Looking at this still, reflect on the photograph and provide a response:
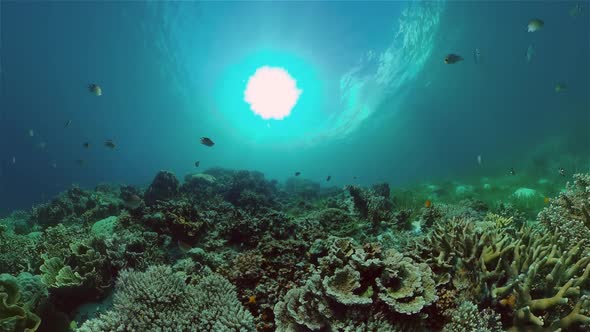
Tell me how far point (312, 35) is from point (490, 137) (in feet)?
246

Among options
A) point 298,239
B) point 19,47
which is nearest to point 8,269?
point 298,239

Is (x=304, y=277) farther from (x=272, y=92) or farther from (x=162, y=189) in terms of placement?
(x=272, y=92)

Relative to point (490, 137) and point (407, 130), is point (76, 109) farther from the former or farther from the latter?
point (490, 137)

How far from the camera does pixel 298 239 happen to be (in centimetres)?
688

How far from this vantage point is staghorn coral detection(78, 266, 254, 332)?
429cm

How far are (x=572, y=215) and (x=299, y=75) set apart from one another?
140 ft

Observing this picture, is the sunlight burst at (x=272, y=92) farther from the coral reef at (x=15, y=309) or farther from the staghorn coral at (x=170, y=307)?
the staghorn coral at (x=170, y=307)

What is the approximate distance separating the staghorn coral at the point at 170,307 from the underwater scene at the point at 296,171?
3cm

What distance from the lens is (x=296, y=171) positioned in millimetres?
42406

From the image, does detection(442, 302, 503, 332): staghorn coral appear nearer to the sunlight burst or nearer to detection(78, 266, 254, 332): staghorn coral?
detection(78, 266, 254, 332): staghorn coral

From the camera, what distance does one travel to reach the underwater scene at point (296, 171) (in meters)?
4.23

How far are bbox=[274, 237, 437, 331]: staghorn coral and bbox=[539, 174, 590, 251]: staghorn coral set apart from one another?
8.64ft

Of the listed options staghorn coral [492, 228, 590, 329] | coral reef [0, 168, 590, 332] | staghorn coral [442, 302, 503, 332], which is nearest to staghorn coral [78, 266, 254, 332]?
coral reef [0, 168, 590, 332]

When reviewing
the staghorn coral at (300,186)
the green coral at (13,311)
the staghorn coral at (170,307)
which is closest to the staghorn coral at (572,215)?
the staghorn coral at (170,307)
